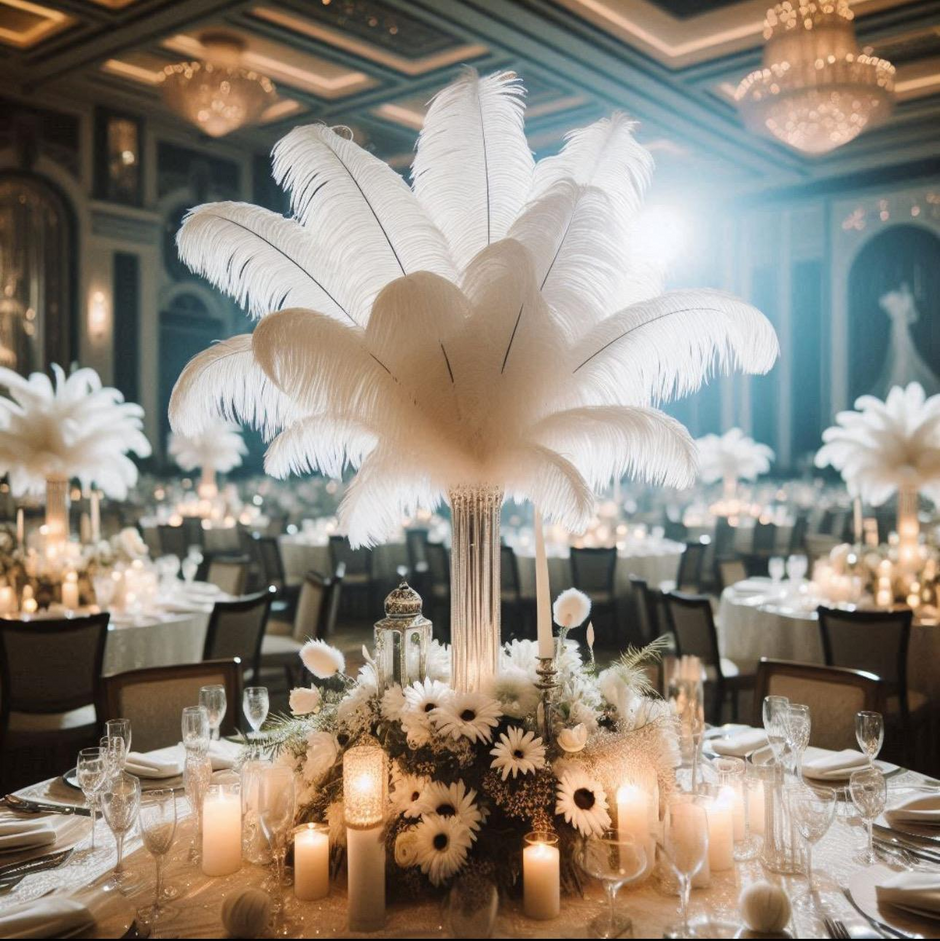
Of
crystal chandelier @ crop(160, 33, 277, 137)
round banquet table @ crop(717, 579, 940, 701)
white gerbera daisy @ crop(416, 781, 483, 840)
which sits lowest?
round banquet table @ crop(717, 579, 940, 701)

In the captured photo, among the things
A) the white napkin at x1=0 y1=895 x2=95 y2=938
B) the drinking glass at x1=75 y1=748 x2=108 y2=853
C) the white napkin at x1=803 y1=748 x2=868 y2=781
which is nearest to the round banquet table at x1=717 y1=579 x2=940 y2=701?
the white napkin at x1=803 y1=748 x2=868 y2=781

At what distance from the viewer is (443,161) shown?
2109 millimetres

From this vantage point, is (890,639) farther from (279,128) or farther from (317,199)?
(279,128)

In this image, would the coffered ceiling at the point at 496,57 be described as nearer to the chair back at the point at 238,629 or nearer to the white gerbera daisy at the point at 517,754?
the chair back at the point at 238,629

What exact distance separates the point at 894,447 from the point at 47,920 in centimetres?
470

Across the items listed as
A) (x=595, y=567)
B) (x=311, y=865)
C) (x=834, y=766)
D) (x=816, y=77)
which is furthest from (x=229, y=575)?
(x=816, y=77)

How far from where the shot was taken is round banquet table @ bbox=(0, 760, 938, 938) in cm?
162

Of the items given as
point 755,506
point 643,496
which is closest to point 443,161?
point 755,506

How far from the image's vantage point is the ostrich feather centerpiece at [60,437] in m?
5.00

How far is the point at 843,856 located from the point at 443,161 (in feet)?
5.53

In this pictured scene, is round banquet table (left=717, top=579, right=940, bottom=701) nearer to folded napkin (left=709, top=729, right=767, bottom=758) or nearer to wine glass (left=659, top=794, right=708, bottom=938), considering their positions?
folded napkin (left=709, top=729, right=767, bottom=758)

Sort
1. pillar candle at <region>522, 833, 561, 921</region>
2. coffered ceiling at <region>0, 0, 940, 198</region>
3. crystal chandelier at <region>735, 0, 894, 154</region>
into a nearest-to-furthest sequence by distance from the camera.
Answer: pillar candle at <region>522, 833, 561, 921</region> < crystal chandelier at <region>735, 0, 894, 154</region> < coffered ceiling at <region>0, 0, 940, 198</region>

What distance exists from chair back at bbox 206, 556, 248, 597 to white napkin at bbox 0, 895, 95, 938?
15.3 ft

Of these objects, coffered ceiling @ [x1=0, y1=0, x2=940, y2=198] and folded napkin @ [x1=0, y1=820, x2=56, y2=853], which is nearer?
folded napkin @ [x1=0, y1=820, x2=56, y2=853]
